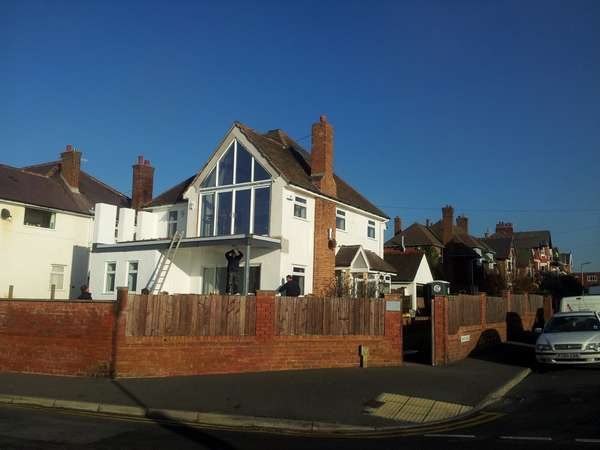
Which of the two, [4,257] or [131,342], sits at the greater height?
[4,257]

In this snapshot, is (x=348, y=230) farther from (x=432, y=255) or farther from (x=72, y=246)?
(x=432, y=255)

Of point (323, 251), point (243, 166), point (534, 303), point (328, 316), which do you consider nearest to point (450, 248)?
point (534, 303)

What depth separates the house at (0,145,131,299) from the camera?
27.0m

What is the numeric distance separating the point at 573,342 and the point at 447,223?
35.5m

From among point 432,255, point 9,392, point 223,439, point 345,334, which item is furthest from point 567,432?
point 432,255

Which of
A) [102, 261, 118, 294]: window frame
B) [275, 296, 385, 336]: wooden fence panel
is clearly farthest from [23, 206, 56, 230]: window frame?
[275, 296, 385, 336]: wooden fence panel

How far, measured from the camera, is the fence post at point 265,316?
45.8 ft

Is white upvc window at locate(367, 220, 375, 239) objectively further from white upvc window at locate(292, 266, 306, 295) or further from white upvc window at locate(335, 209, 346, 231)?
→ white upvc window at locate(292, 266, 306, 295)

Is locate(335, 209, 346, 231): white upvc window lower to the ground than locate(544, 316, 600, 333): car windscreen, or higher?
higher

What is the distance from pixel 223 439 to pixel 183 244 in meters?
14.8

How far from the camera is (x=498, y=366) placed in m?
15.4

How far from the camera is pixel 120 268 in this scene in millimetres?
23625

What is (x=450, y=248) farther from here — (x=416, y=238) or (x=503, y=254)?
(x=503, y=254)

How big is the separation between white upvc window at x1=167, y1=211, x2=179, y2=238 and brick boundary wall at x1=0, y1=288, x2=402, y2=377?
1228 cm
